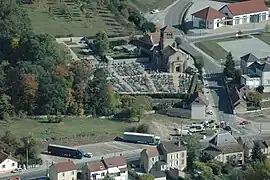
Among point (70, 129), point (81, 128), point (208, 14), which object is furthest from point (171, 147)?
point (208, 14)

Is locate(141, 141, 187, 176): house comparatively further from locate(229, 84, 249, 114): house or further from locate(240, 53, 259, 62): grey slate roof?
locate(240, 53, 259, 62): grey slate roof

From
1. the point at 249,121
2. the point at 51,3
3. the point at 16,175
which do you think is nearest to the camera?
the point at 16,175

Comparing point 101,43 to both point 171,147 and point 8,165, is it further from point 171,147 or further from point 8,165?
point 8,165

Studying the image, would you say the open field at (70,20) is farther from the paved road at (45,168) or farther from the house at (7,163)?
the house at (7,163)

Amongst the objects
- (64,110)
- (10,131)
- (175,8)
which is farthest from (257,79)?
(175,8)

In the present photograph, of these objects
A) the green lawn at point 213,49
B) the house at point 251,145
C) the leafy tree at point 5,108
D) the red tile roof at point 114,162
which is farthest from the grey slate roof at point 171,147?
the green lawn at point 213,49

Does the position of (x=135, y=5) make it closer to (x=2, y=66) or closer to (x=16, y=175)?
(x=2, y=66)
